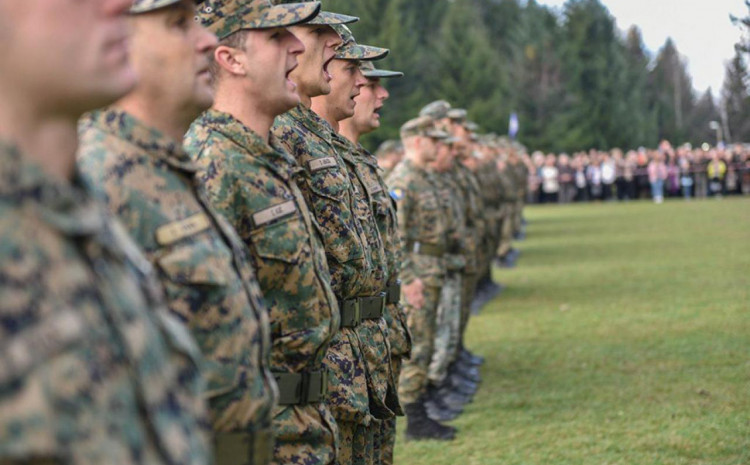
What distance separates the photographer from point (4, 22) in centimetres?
167

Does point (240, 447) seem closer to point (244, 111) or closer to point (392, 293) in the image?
point (244, 111)

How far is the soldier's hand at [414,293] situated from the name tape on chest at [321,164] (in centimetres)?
440

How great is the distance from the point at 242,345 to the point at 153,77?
703 millimetres

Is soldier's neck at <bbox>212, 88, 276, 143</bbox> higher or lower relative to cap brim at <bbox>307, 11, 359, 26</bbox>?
lower

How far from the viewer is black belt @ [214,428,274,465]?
2629 mm

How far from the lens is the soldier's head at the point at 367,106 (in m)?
6.23

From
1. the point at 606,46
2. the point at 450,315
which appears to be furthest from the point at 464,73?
the point at 450,315

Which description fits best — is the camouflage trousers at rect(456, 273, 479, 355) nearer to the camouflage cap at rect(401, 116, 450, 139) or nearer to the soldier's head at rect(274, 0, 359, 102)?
the camouflage cap at rect(401, 116, 450, 139)

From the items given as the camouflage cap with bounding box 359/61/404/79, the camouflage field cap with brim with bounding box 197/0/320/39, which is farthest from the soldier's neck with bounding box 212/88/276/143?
the camouflage cap with bounding box 359/61/404/79

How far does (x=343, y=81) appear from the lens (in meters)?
5.51

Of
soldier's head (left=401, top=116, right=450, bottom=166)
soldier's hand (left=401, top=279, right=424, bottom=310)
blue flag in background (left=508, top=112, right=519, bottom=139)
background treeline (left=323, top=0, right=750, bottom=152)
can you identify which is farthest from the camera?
blue flag in background (left=508, top=112, right=519, bottom=139)

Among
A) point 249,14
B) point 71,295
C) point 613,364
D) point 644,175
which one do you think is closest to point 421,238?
point 613,364

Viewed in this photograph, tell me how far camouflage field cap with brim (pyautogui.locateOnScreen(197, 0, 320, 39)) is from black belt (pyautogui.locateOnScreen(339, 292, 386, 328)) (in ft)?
4.69

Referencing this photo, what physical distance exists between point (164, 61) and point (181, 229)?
1.58 ft
